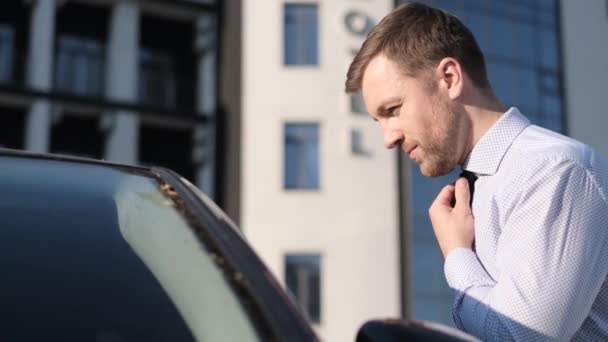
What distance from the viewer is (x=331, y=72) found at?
1947 centimetres

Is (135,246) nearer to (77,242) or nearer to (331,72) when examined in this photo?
(77,242)

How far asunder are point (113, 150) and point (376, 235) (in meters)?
5.81

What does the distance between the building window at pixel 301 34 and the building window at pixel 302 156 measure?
1440 millimetres

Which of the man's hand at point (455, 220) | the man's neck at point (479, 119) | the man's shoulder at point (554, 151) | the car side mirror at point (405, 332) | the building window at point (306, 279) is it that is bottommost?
the building window at point (306, 279)

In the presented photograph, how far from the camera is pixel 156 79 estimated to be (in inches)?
817

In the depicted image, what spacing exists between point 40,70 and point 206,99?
→ 11.7 feet

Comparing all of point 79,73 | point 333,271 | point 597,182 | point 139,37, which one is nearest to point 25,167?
point 597,182

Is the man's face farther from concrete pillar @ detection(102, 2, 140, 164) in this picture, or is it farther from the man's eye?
concrete pillar @ detection(102, 2, 140, 164)

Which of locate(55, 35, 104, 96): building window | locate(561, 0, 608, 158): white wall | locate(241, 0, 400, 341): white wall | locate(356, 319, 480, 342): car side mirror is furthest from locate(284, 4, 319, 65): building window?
locate(356, 319, 480, 342): car side mirror

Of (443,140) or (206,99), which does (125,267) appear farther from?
(206,99)

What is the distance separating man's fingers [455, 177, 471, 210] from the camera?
2170mm

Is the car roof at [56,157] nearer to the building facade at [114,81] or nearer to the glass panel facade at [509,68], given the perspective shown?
the glass panel facade at [509,68]

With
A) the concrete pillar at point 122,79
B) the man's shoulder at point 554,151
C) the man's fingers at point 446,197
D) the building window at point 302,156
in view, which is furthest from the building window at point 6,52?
the man's shoulder at point 554,151

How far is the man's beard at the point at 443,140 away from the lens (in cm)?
216
